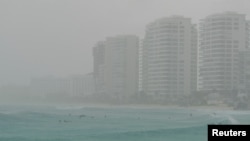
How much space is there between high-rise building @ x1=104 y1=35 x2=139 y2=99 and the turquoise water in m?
0.27

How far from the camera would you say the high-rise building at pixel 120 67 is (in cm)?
587

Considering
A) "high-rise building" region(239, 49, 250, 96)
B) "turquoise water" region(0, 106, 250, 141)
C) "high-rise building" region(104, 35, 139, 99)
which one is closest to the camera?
"turquoise water" region(0, 106, 250, 141)

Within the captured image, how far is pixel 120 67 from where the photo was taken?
5918 mm

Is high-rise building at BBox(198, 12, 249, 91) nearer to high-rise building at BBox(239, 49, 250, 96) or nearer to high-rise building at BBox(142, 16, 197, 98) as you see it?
high-rise building at BBox(239, 49, 250, 96)

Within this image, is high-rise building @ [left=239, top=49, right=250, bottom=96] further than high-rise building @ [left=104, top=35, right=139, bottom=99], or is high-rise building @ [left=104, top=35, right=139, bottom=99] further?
high-rise building @ [left=239, top=49, right=250, bottom=96]

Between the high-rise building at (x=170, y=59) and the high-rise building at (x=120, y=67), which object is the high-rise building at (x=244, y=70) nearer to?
the high-rise building at (x=170, y=59)

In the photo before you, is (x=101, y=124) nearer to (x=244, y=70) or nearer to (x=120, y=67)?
(x=120, y=67)

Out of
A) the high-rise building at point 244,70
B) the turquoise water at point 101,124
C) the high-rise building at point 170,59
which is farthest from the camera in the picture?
the high-rise building at point 244,70

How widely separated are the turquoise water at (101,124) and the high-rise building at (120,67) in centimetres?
27

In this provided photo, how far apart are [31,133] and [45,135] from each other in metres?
0.18

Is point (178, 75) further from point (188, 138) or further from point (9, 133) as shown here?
point (9, 133)

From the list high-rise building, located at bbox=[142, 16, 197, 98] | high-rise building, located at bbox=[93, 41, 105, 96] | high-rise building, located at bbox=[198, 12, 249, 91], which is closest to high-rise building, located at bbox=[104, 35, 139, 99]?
high-rise building, located at bbox=[93, 41, 105, 96]

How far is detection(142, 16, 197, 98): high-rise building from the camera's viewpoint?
6.15m

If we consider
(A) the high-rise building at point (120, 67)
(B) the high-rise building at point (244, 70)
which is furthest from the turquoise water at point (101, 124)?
(B) the high-rise building at point (244, 70)
